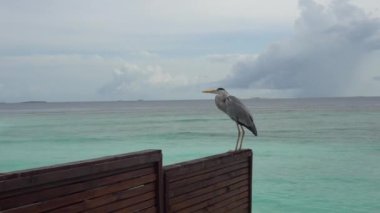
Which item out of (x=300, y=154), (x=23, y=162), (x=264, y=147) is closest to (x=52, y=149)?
(x=23, y=162)

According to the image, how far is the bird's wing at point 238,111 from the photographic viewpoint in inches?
255

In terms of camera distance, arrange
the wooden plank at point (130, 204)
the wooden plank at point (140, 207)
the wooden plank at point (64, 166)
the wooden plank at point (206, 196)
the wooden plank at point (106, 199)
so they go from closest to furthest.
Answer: the wooden plank at point (64, 166) < the wooden plank at point (106, 199) < the wooden plank at point (130, 204) < the wooden plank at point (140, 207) < the wooden plank at point (206, 196)

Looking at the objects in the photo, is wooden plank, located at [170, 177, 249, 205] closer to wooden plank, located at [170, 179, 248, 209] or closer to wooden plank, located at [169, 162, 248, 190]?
wooden plank, located at [170, 179, 248, 209]

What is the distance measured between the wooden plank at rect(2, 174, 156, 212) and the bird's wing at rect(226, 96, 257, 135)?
2339 millimetres

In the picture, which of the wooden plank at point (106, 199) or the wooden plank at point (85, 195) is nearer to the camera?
the wooden plank at point (85, 195)

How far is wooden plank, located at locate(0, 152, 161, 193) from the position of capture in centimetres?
Result: 307

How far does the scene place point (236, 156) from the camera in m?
5.89

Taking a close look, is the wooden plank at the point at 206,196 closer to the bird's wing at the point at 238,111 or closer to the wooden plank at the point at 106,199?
the wooden plank at the point at 106,199

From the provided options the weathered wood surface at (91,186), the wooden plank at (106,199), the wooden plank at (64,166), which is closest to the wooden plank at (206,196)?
the weathered wood surface at (91,186)

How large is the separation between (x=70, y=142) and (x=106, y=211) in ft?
90.0

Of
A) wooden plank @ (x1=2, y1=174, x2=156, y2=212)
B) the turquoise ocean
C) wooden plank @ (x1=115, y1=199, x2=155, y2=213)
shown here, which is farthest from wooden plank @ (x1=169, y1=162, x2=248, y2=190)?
the turquoise ocean

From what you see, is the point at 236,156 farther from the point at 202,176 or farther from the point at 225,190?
the point at 202,176

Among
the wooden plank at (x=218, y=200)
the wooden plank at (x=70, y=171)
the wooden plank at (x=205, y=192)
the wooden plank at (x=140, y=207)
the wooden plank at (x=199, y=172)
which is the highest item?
the wooden plank at (x=70, y=171)

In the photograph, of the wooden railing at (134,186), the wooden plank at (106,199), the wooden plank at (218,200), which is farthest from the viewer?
the wooden plank at (218,200)
